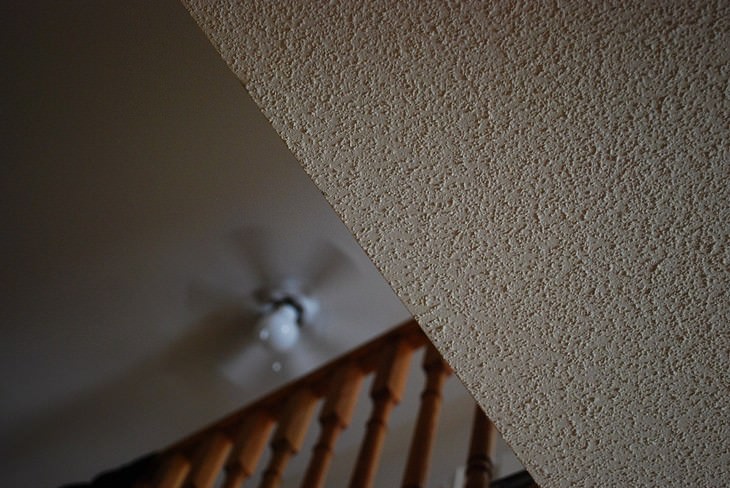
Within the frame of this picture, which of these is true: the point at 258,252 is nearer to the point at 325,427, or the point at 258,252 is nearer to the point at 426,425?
the point at 325,427

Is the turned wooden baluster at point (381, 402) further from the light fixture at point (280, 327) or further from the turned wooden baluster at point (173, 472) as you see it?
the light fixture at point (280, 327)

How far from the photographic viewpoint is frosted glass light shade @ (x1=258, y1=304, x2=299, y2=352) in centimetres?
267

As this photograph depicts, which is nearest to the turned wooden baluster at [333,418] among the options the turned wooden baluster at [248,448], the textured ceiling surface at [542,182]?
the turned wooden baluster at [248,448]

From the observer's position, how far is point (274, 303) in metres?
2.82

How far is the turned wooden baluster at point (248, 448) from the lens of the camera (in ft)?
4.89

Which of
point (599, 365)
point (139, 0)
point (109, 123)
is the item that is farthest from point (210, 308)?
point (599, 365)

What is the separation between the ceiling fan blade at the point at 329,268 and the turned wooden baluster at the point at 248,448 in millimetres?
1091

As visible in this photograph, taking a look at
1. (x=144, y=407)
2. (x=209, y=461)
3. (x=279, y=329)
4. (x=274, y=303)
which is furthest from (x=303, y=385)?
(x=144, y=407)

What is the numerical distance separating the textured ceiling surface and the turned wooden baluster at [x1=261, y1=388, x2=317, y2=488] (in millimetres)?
729

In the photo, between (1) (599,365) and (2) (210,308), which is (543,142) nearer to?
(1) (599,365)

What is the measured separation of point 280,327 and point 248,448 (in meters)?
1.14

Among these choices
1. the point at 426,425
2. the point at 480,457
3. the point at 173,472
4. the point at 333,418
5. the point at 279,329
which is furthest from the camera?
the point at 279,329

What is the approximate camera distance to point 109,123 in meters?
2.26

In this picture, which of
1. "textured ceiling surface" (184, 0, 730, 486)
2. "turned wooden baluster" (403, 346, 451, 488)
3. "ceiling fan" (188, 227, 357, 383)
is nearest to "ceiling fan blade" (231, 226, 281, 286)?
"ceiling fan" (188, 227, 357, 383)
